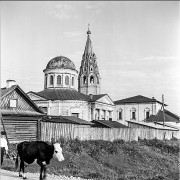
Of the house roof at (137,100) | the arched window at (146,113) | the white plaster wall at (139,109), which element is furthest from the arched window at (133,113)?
the arched window at (146,113)

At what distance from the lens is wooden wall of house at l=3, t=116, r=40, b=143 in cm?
1853

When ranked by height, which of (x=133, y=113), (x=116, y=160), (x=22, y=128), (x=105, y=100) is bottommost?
(x=116, y=160)

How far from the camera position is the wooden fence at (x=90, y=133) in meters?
19.1

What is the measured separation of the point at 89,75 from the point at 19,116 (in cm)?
3977

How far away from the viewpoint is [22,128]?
19219 millimetres

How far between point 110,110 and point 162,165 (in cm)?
2094

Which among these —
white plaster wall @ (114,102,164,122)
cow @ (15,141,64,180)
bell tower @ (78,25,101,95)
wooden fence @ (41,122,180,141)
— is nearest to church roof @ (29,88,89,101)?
wooden fence @ (41,122,180,141)

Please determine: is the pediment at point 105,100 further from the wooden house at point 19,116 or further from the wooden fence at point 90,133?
the wooden house at point 19,116

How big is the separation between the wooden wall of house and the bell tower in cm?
3868

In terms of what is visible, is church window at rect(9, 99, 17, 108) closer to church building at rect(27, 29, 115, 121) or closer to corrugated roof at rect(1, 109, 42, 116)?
corrugated roof at rect(1, 109, 42, 116)

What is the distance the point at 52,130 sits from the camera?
19.2 metres

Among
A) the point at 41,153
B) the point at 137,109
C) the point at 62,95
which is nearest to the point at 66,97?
the point at 62,95

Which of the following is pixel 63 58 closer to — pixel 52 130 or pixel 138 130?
pixel 138 130

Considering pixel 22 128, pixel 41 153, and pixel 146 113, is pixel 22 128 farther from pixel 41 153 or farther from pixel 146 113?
pixel 146 113
